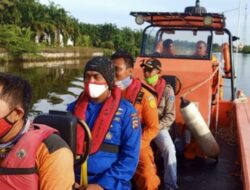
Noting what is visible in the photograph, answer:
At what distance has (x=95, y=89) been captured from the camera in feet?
9.30

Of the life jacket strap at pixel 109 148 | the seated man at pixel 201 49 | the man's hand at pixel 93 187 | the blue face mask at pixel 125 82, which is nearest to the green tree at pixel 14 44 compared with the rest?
the seated man at pixel 201 49

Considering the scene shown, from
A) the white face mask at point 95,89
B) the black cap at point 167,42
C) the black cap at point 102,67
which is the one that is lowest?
the white face mask at point 95,89

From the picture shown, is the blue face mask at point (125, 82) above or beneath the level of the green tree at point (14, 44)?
above

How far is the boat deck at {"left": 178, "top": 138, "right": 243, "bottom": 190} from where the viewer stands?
183 inches

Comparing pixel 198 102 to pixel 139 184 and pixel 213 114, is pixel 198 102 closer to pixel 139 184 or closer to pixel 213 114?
pixel 213 114

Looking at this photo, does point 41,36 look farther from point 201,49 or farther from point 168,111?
point 168,111

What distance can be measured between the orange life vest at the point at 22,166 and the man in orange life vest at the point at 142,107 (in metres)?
1.89

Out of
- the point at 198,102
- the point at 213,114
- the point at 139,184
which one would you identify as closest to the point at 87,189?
the point at 139,184

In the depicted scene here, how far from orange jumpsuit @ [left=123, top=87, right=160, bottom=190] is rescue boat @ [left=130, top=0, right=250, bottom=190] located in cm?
79

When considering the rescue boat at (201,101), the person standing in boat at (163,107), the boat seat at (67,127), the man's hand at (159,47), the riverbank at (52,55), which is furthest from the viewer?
the riverbank at (52,55)

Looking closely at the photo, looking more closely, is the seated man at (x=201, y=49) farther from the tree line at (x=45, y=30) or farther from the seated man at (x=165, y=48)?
the tree line at (x=45, y=30)

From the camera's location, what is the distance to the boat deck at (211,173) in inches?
183

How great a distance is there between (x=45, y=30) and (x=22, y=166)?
5109cm

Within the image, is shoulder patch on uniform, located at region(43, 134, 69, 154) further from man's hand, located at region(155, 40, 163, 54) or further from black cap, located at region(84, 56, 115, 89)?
man's hand, located at region(155, 40, 163, 54)
